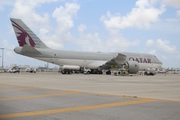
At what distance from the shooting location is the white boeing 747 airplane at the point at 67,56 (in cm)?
4831

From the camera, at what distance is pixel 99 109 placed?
9.04 meters

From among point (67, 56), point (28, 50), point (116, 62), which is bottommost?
point (116, 62)

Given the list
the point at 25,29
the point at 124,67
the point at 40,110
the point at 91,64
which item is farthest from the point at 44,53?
the point at 40,110

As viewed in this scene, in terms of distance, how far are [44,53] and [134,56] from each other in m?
20.7

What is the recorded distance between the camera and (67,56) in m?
51.8

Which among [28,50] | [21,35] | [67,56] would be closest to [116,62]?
[67,56]

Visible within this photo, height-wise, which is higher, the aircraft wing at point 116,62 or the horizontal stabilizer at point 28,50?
the horizontal stabilizer at point 28,50

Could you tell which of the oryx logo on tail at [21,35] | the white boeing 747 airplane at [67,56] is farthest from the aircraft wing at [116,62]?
the oryx logo on tail at [21,35]

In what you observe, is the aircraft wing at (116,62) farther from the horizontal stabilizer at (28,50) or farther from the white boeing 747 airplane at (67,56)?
the horizontal stabilizer at (28,50)

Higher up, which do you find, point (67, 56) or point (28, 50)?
point (28, 50)

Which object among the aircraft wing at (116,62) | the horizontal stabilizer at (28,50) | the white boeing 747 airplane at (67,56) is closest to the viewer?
the horizontal stabilizer at (28,50)

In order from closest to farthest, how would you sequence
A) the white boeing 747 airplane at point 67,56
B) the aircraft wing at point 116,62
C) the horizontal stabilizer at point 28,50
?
the horizontal stabilizer at point 28,50, the white boeing 747 airplane at point 67,56, the aircraft wing at point 116,62

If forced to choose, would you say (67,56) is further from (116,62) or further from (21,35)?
(116,62)

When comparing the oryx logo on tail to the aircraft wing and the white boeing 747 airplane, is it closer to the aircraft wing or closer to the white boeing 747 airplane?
the white boeing 747 airplane
